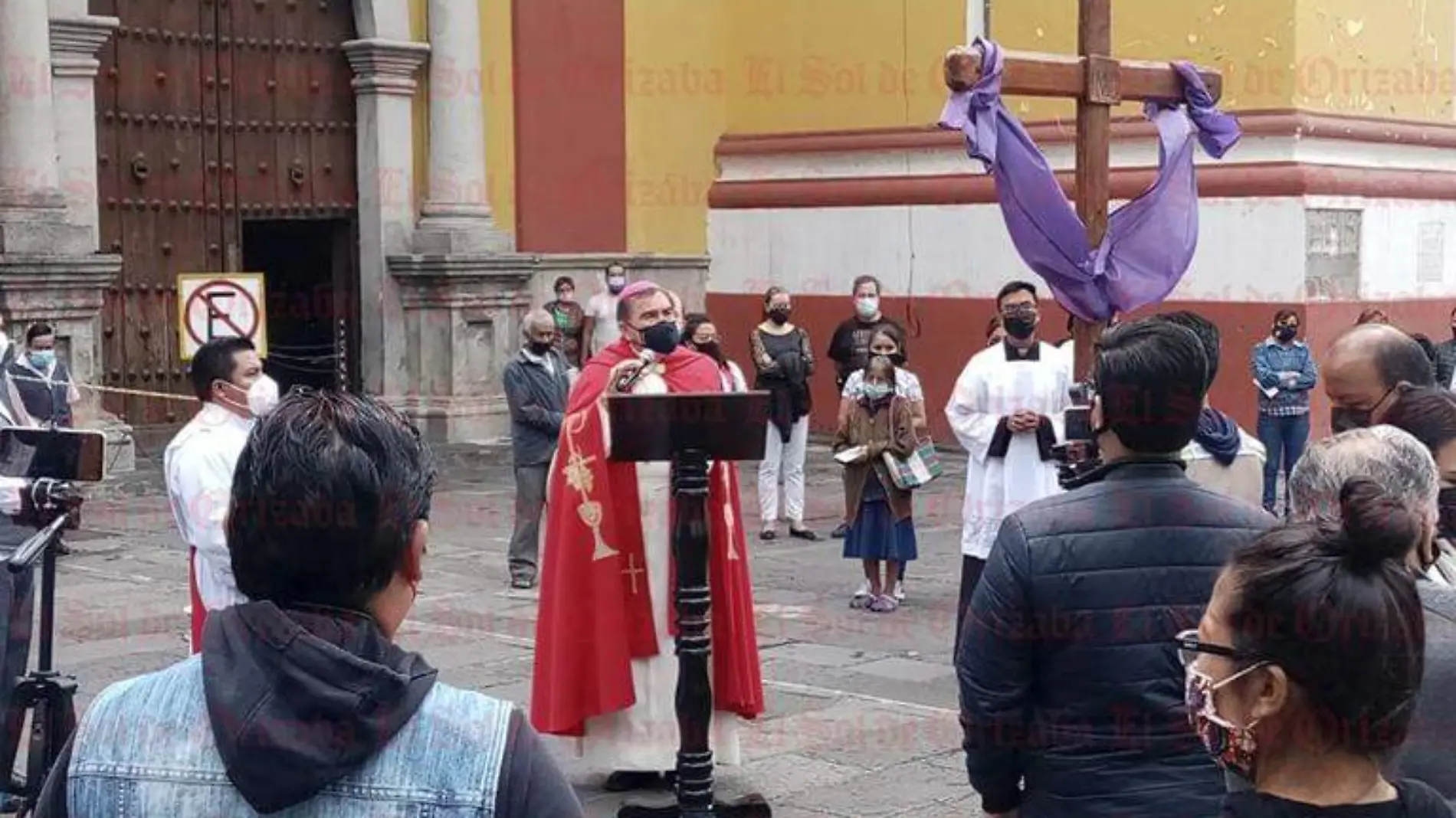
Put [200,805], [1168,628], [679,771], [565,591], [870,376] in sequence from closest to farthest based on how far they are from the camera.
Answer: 1. [200,805]
2. [1168,628]
3. [679,771]
4. [565,591]
5. [870,376]

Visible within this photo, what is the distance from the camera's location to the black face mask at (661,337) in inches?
257

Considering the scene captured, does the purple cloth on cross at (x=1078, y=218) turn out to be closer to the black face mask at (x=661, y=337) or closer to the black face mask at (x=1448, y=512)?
the black face mask at (x=661, y=337)

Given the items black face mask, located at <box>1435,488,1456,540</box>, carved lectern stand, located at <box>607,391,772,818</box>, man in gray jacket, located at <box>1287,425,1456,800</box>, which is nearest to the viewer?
man in gray jacket, located at <box>1287,425,1456,800</box>

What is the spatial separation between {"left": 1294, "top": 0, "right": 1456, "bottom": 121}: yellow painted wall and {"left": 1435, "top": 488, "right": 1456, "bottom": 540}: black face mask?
1302cm

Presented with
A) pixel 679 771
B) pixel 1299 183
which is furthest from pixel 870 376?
pixel 1299 183

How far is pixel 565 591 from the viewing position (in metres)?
6.73

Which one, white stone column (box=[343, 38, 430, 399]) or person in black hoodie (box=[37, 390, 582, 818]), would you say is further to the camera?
white stone column (box=[343, 38, 430, 399])

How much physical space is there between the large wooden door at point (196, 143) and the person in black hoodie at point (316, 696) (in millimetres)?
14685

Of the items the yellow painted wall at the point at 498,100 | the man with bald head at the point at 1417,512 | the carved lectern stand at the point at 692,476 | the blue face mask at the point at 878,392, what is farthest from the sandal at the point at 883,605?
the yellow painted wall at the point at 498,100

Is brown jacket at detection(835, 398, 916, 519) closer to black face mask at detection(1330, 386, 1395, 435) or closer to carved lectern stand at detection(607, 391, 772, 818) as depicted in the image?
carved lectern stand at detection(607, 391, 772, 818)

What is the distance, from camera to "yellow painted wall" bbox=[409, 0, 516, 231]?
18.4 m

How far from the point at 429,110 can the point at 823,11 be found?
4.23 m

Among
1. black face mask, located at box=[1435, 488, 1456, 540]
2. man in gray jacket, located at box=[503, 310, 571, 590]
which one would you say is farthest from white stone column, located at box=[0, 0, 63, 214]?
black face mask, located at box=[1435, 488, 1456, 540]

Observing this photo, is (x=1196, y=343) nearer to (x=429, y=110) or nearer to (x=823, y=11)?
(x=429, y=110)
